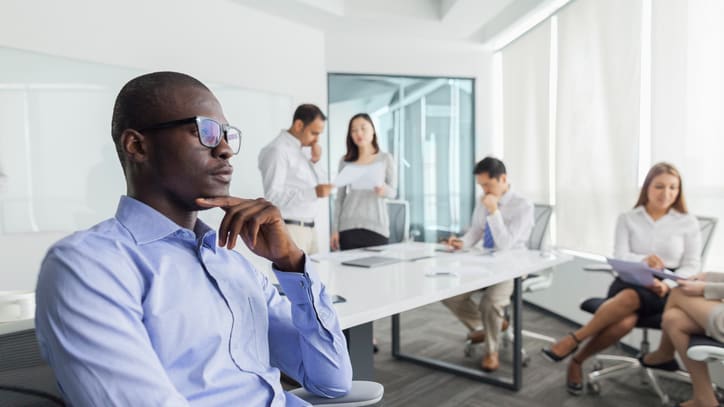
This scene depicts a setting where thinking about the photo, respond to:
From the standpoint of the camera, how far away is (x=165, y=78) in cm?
95

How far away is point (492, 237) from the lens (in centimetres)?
319

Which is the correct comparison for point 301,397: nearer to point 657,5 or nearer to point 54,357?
point 54,357

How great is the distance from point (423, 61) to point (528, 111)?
127 cm

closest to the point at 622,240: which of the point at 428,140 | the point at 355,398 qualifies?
the point at 355,398

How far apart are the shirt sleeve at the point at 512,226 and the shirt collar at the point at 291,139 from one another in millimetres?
1280

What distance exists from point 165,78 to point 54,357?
0.53m

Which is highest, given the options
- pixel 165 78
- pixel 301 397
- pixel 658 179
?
pixel 165 78

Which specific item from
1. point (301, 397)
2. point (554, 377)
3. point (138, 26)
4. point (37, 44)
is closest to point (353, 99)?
point (138, 26)

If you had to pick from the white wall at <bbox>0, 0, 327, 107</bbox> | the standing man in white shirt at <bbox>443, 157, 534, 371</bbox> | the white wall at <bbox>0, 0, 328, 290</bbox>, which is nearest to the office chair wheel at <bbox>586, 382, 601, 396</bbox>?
the standing man in white shirt at <bbox>443, 157, 534, 371</bbox>

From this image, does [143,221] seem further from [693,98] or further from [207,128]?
[693,98]

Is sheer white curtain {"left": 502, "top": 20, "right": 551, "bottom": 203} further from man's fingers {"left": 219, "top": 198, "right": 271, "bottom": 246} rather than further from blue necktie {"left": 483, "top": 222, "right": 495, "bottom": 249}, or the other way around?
man's fingers {"left": 219, "top": 198, "right": 271, "bottom": 246}

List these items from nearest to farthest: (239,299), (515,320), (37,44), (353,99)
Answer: (239,299), (515,320), (37,44), (353,99)

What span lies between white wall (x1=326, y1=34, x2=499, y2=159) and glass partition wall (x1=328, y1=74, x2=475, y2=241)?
9cm

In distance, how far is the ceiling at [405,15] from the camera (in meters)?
4.39
